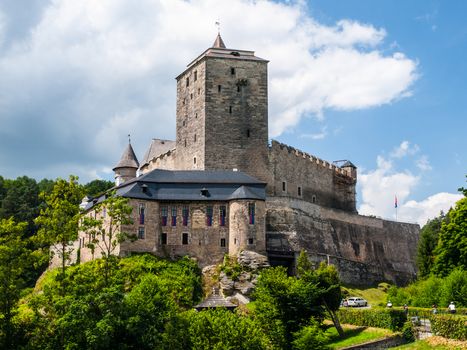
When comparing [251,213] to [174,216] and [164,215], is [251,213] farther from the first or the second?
[164,215]

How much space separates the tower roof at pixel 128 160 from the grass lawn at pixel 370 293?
27.8 m

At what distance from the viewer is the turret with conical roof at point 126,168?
83125 millimetres

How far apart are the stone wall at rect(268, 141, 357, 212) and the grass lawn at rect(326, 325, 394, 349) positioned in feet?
91.6

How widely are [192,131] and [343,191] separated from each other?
21733 mm

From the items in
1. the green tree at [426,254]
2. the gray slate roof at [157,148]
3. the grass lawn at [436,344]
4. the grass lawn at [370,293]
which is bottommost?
the grass lawn at [436,344]

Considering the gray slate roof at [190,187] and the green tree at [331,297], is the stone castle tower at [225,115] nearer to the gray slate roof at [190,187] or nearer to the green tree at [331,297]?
the gray slate roof at [190,187]

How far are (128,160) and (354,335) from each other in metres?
43.3

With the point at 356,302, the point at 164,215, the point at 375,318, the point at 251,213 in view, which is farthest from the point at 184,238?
the point at 375,318

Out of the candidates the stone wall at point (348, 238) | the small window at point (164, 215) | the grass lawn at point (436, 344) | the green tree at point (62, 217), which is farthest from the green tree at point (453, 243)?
the green tree at point (62, 217)

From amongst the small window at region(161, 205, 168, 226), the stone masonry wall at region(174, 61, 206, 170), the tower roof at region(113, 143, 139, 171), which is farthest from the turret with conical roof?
the small window at region(161, 205, 168, 226)

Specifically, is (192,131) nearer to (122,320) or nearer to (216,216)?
(216,216)

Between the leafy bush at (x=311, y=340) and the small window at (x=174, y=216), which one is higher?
the small window at (x=174, y=216)

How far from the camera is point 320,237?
74.1 m

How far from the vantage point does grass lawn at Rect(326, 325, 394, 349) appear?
4459 centimetres
